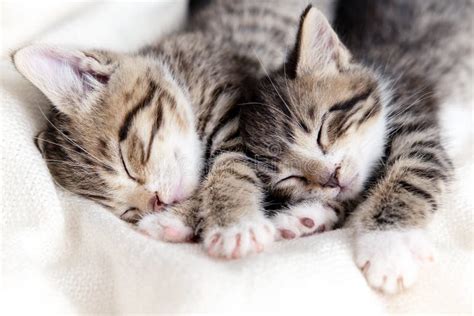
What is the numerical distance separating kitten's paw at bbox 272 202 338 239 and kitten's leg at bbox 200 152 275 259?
5 cm

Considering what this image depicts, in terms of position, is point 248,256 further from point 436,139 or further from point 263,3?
point 263,3

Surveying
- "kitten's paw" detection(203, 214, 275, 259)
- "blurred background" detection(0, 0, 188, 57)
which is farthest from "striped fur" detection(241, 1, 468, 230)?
"blurred background" detection(0, 0, 188, 57)

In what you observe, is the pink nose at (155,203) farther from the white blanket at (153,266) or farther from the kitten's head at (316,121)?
the kitten's head at (316,121)

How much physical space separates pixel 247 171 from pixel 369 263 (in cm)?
45

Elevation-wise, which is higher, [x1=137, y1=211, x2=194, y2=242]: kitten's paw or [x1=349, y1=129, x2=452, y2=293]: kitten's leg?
[x1=349, y1=129, x2=452, y2=293]: kitten's leg

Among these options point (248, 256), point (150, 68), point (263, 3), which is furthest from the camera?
point (263, 3)

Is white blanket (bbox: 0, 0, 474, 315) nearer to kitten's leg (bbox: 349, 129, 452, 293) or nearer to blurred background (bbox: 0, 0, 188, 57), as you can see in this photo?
kitten's leg (bbox: 349, 129, 452, 293)

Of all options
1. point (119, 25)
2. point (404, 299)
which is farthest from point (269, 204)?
point (119, 25)

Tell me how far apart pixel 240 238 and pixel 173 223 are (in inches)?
8.2

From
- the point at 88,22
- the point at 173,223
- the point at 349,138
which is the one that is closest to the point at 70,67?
the point at 88,22

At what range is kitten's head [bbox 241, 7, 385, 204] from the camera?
1450mm

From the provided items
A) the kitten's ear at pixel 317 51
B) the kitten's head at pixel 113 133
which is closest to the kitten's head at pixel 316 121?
the kitten's ear at pixel 317 51

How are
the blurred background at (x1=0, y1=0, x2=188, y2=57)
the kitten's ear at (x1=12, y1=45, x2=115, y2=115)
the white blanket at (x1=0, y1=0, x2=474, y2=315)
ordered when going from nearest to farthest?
the white blanket at (x1=0, y1=0, x2=474, y2=315), the kitten's ear at (x1=12, y1=45, x2=115, y2=115), the blurred background at (x1=0, y1=0, x2=188, y2=57)

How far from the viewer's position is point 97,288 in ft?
3.99
